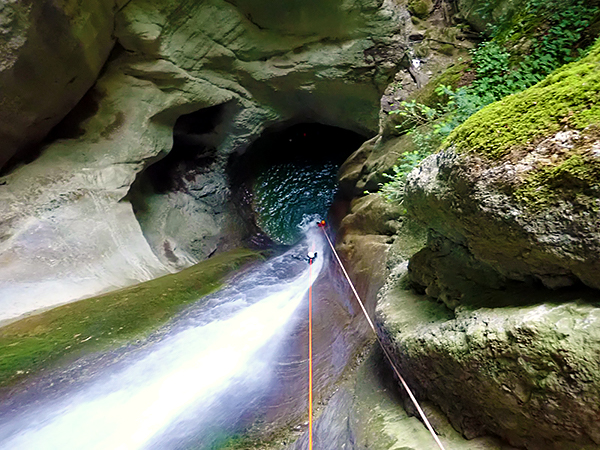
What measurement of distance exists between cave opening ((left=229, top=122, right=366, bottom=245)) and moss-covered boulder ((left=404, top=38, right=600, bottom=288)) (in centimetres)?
694

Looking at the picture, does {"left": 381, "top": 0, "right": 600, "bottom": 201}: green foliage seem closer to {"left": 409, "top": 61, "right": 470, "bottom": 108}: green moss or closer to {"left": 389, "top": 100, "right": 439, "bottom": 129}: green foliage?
{"left": 389, "top": 100, "right": 439, "bottom": 129}: green foliage

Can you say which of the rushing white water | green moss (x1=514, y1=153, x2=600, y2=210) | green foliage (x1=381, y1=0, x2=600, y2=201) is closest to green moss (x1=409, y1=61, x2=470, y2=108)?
green foliage (x1=381, y1=0, x2=600, y2=201)

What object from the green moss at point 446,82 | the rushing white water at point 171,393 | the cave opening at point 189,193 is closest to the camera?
the rushing white water at point 171,393

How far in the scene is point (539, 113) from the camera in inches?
65.2

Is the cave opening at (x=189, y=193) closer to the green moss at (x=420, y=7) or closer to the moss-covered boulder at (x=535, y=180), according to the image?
the moss-covered boulder at (x=535, y=180)

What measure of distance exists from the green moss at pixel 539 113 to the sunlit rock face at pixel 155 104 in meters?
4.80

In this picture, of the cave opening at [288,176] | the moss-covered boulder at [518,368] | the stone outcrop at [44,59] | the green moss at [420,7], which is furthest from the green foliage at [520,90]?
the stone outcrop at [44,59]

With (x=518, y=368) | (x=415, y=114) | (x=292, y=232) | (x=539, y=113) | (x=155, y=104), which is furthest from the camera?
(x=292, y=232)

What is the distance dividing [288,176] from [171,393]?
7.40 metres

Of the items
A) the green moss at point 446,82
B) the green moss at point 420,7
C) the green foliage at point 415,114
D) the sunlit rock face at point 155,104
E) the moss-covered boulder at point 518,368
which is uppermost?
the green moss at point 420,7

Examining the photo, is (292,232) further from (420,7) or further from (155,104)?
(420,7)

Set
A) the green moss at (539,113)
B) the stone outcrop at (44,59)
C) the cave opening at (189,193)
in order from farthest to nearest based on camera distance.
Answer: the cave opening at (189,193) → the stone outcrop at (44,59) → the green moss at (539,113)

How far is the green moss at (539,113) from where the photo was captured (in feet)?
4.95

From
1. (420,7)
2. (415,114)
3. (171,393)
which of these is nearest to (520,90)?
(415,114)
